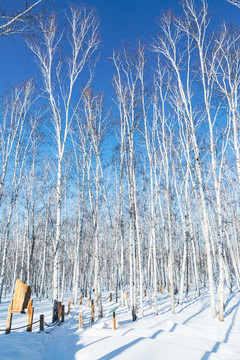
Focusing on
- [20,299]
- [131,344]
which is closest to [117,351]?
[131,344]

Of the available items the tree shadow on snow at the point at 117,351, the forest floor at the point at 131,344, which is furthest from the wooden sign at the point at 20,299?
the tree shadow on snow at the point at 117,351

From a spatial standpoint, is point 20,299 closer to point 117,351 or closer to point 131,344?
point 117,351

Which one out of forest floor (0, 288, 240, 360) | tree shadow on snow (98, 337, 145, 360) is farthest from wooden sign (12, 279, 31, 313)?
tree shadow on snow (98, 337, 145, 360)

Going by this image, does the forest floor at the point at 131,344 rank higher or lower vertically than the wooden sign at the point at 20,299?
lower

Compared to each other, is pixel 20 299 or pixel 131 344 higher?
pixel 20 299

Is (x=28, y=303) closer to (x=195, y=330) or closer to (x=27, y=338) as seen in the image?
(x=27, y=338)

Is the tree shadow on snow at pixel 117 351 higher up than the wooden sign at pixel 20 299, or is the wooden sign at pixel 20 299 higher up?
the wooden sign at pixel 20 299

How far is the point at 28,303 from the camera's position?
20.8 ft

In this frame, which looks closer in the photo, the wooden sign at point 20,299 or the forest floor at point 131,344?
the forest floor at point 131,344

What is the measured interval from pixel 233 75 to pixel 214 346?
32.7 feet

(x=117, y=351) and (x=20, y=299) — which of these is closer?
(x=117, y=351)

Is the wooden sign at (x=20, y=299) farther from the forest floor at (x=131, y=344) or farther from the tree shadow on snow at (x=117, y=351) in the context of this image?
the tree shadow on snow at (x=117, y=351)

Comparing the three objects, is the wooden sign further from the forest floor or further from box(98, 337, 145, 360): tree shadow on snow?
box(98, 337, 145, 360): tree shadow on snow

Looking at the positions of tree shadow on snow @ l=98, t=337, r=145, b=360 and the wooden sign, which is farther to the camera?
the wooden sign
